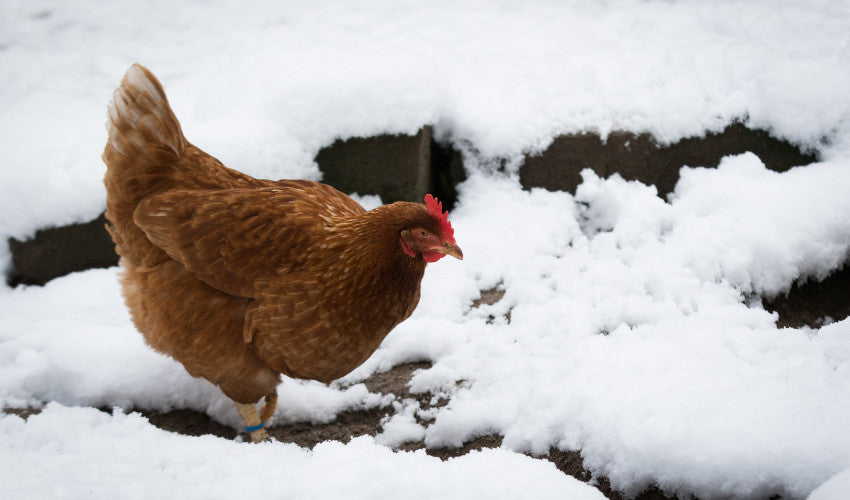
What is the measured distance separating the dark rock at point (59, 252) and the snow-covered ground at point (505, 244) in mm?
84

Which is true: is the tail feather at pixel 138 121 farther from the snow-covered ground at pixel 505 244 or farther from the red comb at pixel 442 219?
the red comb at pixel 442 219

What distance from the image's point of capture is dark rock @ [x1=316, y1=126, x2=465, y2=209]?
2.83 metres

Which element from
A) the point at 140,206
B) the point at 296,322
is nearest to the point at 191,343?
the point at 296,322

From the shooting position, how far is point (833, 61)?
9.98 ft

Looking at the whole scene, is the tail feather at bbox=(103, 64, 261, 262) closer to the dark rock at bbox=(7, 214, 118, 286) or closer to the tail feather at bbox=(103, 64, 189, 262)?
the tail feather at bbox=(103, 64, 189, 262)

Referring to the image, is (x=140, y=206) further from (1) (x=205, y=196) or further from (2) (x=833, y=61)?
(2) (x=833, y=61)

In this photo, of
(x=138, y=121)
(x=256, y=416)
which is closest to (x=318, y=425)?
(x=256, y=416)

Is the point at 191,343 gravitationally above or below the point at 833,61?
below

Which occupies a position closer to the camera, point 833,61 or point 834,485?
point 834,485

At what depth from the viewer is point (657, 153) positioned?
2.80 m

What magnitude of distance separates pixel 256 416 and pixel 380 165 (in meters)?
1.46

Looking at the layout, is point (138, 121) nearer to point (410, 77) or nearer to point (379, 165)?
point (379, 165)

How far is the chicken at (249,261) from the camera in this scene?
1.67 metres

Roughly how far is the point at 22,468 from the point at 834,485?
172 cm
